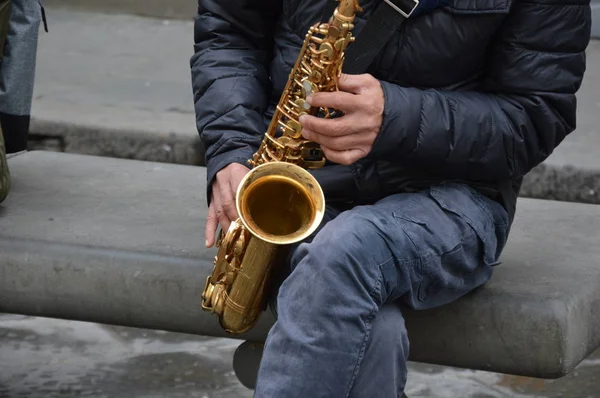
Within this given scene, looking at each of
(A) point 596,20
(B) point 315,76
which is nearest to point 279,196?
(B) point 315,76

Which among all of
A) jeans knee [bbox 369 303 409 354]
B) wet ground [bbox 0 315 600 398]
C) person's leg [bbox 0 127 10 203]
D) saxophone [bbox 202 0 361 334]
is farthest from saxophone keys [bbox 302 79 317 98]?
wet ground [bbox 0 315 600 398]

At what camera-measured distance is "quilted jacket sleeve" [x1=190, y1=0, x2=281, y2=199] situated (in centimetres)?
292

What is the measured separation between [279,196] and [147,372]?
1544 mm

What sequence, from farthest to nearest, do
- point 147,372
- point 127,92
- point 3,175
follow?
1. point 127,92
2. point 147,372
3. point 3,175

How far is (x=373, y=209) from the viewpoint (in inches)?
102

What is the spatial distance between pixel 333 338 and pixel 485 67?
77cm

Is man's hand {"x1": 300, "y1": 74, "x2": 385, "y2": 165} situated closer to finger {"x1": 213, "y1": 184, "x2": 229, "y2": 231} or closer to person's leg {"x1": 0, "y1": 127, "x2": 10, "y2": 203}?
finger {"x1": 213, "y1": 184, "x2": 229, "y2": 231}

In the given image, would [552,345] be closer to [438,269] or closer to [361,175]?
[438,269]

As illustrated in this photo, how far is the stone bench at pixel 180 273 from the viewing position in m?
2.82

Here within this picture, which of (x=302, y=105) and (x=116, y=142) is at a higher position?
(x=302, y=105)

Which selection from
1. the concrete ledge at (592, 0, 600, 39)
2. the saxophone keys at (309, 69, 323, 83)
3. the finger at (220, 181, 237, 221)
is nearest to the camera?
the saxophone keys at (309, 69, 323, 83)

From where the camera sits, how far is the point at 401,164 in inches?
109

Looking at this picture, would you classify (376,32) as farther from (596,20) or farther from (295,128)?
(596,20)

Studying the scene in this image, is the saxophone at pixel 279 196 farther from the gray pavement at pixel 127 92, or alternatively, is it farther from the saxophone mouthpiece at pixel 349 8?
the gray pavement at pixel 127 92
